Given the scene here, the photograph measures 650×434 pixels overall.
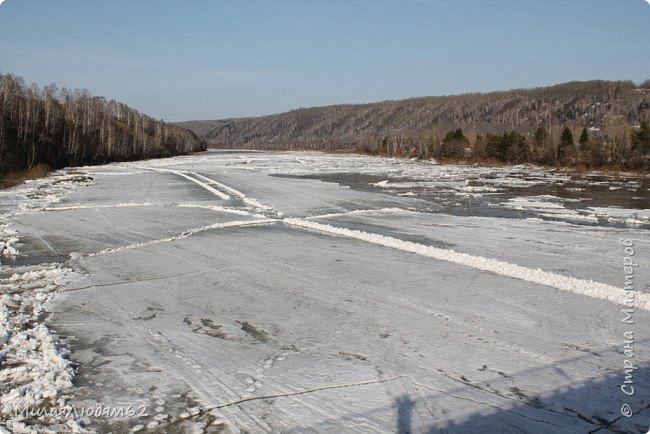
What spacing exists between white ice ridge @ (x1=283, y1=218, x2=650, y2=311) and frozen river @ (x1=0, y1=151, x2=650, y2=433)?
4cm

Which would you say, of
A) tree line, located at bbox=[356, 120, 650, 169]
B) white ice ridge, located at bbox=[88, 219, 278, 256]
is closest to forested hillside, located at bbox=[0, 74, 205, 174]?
white ice ridge, located at bbox=[88, 219, 278, 256]

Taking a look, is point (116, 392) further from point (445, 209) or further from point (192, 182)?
point (192, 182)

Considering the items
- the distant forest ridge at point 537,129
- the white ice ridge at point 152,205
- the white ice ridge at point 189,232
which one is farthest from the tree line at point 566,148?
the white ice ridge at point 189,232

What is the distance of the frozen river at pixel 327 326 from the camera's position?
4547 millimetres

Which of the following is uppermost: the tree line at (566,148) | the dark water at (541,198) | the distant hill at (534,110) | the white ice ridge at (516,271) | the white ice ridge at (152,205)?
the distant hill at (534,110)

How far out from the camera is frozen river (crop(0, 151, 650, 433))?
4.55 metres

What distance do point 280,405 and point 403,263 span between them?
19.2ft

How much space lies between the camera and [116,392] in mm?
4848

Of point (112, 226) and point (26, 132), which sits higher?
point (26, 132)

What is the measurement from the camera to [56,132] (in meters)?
49.5

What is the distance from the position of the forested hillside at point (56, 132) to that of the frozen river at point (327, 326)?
94.5 ft

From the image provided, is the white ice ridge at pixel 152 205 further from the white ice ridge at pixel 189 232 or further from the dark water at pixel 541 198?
the dark water at pixel 541 198

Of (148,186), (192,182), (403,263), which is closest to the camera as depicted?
(403,263)

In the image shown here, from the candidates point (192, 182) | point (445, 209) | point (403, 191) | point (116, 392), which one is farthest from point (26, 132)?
point (116, 392)
